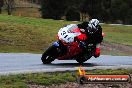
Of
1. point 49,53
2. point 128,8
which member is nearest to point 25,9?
point 128,8

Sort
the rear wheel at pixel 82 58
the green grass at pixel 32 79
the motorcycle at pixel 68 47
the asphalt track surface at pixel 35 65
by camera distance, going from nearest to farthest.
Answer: the green grass at pixel 32 79
the asphalt track surface at pixel 35 65
the motorcycle at pixel 68 47
the rear wheel at pixel 82 58

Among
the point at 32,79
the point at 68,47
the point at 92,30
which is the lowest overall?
the point at 68,47

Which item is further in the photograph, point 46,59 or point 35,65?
point 46,59

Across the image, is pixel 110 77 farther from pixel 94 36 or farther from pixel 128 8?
pixel 128 8

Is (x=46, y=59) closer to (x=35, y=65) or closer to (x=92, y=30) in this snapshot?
(x=35, y=65)

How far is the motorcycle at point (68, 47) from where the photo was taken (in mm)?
15422

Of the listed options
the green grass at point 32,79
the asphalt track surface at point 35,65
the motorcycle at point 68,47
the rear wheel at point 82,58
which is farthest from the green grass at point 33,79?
the rear wheel at point 82,58

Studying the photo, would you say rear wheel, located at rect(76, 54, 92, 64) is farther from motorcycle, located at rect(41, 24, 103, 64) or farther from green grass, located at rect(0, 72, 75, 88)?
green grass, located at rect(0, 72, 75, 88)

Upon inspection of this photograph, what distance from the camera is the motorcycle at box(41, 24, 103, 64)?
15.4 metres

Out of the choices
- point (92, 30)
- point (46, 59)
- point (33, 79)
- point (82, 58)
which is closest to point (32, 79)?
point (33, 79)

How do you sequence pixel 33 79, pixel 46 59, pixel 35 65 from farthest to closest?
pixel 46 59, pixel 35 65, pixel 33 79

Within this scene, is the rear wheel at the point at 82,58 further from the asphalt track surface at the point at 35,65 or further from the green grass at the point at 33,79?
the green grass at the point at 33,79

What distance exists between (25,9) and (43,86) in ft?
289

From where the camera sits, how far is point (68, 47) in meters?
15.4
